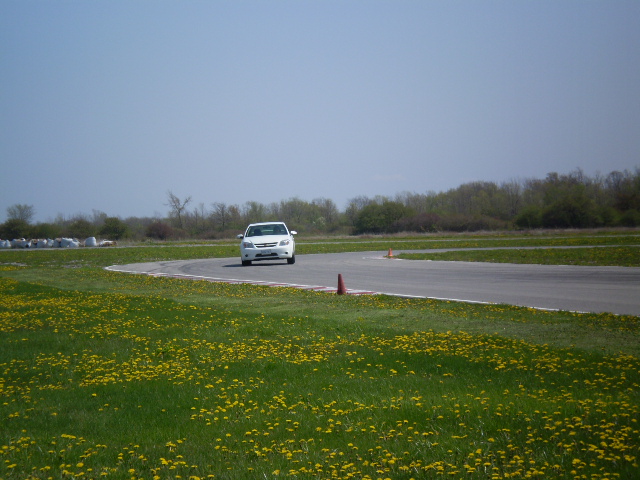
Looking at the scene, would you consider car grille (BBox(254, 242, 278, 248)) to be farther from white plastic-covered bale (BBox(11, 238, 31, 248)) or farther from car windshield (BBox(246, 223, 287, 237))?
white plastic-covered bale (BBox(11, 238, 31, 248))

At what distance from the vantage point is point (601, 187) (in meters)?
100

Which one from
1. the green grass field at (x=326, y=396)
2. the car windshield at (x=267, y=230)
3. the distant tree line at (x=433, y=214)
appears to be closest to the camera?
the green grass field at (x=326, y=396)

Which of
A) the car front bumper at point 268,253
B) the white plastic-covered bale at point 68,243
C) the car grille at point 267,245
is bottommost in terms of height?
the car front bumper at point 268,253

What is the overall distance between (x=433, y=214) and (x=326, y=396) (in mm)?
89257

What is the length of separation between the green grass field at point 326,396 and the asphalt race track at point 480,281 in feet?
6.82

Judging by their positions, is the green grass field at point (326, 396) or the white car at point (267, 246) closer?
the green grass field at point (326, 396)

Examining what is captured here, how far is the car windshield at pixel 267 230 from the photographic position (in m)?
30.2

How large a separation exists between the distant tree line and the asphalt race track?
175 ft

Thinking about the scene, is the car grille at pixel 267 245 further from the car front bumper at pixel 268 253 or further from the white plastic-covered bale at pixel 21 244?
the white plastic-covered bale at pixel 21 244

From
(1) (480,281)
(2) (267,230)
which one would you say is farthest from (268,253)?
(1) (480,281)

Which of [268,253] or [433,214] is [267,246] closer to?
[268,253]

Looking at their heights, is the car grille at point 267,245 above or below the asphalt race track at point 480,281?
above

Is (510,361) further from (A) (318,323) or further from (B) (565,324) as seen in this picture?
(A) (318,323)

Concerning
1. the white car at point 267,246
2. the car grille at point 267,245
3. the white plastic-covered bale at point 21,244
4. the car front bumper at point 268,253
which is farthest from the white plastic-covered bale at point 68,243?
the car grille at point 267,245
